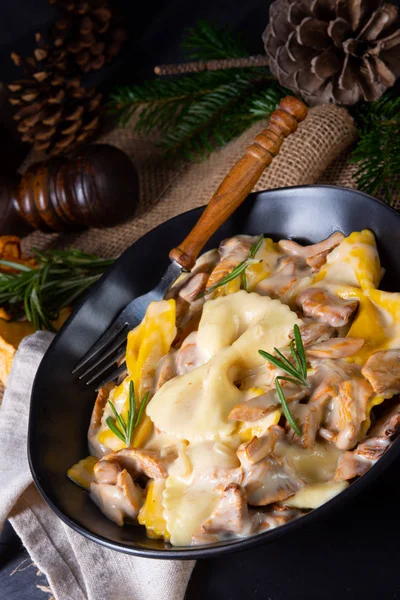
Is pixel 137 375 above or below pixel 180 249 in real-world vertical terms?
below

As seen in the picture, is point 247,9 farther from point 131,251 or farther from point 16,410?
point 16,410

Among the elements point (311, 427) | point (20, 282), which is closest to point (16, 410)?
point (20, 282)

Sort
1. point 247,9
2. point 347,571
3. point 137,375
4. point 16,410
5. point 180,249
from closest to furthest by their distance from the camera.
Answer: point 347,571, point 137,375, point 180,249, point 16,410, point 247,9

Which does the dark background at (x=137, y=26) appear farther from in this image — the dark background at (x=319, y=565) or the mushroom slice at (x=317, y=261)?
the dark background at (x=319, y=565)

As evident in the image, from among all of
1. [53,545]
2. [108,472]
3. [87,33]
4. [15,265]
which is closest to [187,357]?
[108,472]

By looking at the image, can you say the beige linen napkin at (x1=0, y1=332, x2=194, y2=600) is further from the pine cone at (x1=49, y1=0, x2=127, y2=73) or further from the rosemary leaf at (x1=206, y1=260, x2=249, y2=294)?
the pine cone at (x1=49, y1=0, x2=127, y2=73)

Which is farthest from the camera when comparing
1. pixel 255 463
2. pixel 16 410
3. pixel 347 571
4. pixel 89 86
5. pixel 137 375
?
pixel 89 86

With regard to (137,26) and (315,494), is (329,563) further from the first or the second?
(137,26)
